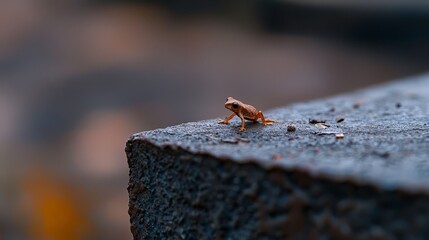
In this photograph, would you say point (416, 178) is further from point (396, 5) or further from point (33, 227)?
point (396, 5)

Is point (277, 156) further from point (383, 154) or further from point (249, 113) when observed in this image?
point (249, 113)

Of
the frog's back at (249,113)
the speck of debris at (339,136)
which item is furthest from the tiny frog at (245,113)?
the speck of debris at (339,136)

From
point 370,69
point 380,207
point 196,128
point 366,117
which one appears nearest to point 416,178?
point 380,207

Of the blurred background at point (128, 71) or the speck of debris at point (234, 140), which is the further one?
the blurred background at point (128, 71)

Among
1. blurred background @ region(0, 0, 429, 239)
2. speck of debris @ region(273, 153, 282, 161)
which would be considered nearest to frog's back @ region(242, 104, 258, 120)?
speck of debris @ region(273, 153, 282, 161)

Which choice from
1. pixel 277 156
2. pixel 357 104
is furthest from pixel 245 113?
pixel 357 104

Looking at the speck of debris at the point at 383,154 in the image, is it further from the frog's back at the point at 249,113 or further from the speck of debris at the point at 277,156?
the frog's back at the point at 249,113
